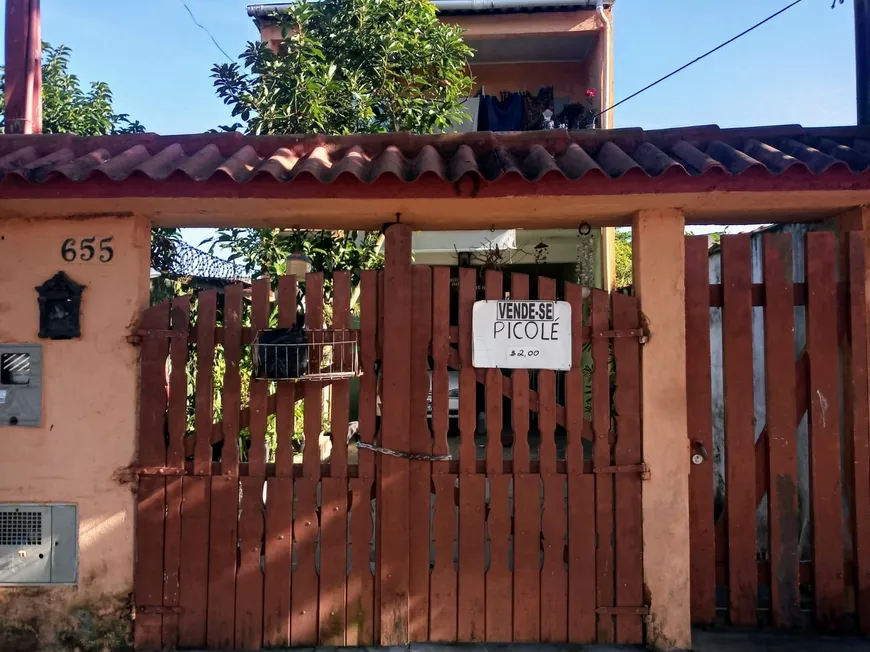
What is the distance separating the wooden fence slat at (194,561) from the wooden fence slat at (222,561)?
3cm

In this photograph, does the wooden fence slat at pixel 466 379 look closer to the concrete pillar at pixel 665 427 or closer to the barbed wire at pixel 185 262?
the concrete pillar at pixel 665 427

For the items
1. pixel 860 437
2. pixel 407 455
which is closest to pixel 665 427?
pixel 860 437

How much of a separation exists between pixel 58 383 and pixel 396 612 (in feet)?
7.68

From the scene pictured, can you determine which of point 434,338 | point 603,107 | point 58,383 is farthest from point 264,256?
point 603,107

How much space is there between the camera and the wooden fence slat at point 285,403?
3.13 meters

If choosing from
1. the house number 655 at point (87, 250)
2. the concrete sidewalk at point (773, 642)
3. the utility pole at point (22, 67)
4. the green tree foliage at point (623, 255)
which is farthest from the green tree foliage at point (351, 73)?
the green tree foliage at point (623, 255)

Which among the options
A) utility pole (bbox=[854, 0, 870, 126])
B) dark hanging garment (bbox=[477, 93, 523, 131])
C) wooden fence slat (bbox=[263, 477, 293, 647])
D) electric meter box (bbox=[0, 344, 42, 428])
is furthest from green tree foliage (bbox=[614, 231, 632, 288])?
electric meter box (bbox=[0, 344, 42, 428])

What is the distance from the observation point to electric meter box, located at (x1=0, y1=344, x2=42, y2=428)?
3.18 m

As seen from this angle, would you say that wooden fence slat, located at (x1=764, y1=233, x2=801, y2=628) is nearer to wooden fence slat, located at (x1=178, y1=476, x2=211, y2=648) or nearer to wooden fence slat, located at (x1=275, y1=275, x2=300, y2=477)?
wooden fence slat, located at (x1=275, y1=275, x2=300, y2=477)

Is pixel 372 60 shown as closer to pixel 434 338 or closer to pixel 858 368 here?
pixel 434 338

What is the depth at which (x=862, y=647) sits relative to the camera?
10.1 ft

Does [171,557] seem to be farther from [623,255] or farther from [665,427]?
[623,255]

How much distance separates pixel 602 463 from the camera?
318 centimetres

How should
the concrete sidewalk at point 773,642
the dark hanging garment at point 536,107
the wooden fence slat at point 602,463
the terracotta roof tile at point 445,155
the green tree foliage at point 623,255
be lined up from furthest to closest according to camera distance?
the green tree foliage at point 623,255
the dark hanging garment at point 536,107
the wooden fence slat at point 602,463
the concrete sidewalk at point 773,642
the terracotta roof tile at point 445,155
